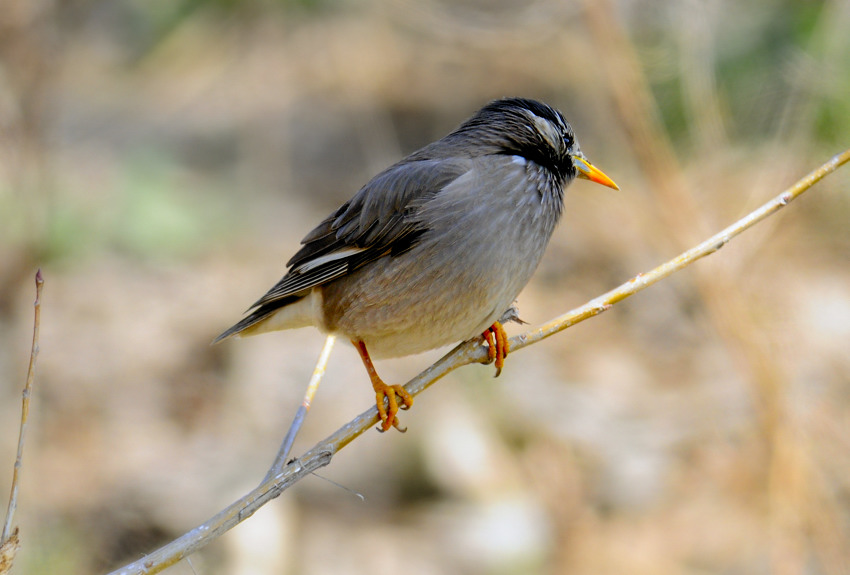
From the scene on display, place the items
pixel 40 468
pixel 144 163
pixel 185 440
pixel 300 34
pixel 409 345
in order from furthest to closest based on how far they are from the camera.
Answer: pixel 300 34 < pixel 144 163 < pixel 185 440 < pixel 40 468 < pixel 409 345

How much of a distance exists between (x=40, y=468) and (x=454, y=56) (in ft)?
22.9

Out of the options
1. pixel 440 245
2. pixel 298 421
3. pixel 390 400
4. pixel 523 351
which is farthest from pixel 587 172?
pixel 523 351

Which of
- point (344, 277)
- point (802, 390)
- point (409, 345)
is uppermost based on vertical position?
point (344, 277)

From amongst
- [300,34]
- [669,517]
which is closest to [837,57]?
[669,517]

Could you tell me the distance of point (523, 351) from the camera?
8453mm

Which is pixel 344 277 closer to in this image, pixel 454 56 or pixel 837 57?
pixel 837 57

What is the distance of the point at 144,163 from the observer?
10008mm

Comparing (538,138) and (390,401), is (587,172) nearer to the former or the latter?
(538,138)

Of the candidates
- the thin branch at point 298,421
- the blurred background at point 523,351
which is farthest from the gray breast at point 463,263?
A: the blurred background at point 523,351

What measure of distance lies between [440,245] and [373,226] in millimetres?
413

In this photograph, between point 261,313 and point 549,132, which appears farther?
point 261,313

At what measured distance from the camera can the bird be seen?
3689mm

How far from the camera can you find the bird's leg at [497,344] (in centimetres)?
391

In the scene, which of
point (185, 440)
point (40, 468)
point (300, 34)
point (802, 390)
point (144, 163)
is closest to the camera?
point (802, 390)
